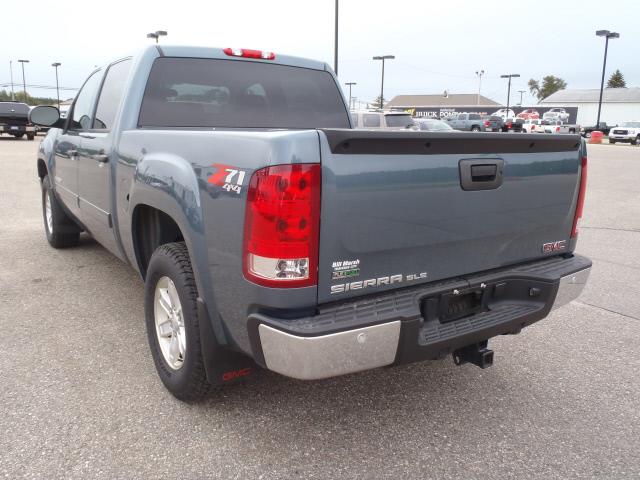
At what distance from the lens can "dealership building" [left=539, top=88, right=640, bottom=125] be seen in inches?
2859

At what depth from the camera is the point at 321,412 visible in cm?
287

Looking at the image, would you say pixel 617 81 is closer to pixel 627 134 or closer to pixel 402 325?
pixel 627 134

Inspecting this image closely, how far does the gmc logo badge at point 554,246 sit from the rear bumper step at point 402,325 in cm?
16

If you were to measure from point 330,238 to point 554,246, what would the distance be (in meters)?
1.57

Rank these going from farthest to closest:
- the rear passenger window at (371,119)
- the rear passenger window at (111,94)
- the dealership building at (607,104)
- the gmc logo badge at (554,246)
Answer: the dealership building at (607,104) → the rear passenger window at (371,119) → the rear passenger window at (111,94) → the gmc logo badge at (554,246)

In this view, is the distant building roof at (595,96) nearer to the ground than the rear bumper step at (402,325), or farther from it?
farther from it

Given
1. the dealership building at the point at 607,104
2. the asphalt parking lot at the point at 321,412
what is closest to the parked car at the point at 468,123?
the dealership building at the point at 607,104

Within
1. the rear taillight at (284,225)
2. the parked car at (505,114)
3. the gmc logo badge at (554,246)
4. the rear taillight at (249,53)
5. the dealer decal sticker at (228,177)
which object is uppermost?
the parked car at (505,114)

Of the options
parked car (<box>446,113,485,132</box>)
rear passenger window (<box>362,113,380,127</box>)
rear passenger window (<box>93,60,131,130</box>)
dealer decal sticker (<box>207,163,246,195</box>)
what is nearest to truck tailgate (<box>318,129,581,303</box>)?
dealer decal sticker (<box>207,163,246,195</box>)

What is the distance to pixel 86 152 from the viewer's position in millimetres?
4121

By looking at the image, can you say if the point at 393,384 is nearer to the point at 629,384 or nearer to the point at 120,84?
the point at 629,384

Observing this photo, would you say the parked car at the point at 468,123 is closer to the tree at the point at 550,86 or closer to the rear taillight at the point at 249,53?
the rear taillight at the point at 249,53

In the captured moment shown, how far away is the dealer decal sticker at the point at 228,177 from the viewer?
7.14 ft

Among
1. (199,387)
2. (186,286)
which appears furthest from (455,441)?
(186,286)
